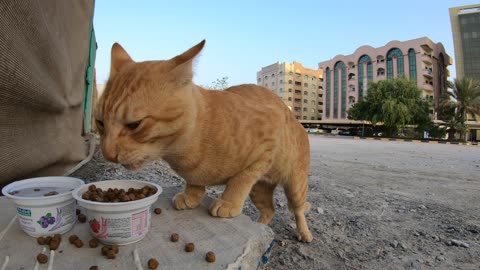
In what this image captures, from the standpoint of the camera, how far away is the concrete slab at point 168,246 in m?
1.27

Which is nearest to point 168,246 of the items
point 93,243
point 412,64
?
point 93,243

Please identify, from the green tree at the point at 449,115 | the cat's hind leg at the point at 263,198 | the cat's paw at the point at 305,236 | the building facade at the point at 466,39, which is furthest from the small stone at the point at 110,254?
the building facade at the point at 466,39

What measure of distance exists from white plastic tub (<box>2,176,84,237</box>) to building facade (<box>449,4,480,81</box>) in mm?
56310

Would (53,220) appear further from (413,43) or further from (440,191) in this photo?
(413,43)

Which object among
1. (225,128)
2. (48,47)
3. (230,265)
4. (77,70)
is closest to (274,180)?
(225,128)

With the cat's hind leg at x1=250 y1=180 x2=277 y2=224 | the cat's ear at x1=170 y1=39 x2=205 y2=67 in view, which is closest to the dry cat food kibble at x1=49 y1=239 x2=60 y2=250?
the cat's ear at x1=170 y1=39 x2=205 y2=67

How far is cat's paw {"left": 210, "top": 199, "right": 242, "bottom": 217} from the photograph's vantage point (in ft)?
5.83

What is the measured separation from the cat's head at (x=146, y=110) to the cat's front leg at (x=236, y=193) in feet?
1.52

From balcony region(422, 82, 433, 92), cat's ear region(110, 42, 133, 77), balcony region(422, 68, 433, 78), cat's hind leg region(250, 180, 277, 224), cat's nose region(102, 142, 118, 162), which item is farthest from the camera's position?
balcony region(422, 82, 433, 92)

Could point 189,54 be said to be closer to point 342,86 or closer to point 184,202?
point 184,202

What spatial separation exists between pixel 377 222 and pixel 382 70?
142ft

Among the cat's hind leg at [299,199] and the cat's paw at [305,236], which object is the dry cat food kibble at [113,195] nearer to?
the cat's hind leg at [299,199]

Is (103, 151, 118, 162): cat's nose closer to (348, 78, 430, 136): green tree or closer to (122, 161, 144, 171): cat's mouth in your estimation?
(122, 161, 144, 171): cat's mouth

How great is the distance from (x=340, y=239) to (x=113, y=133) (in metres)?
1.77
